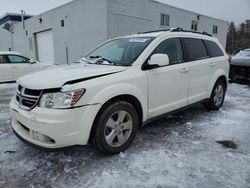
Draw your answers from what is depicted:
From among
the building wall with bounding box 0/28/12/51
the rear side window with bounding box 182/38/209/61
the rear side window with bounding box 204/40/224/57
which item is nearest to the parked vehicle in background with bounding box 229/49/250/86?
the rear side window with bounding box 204/40/224/57

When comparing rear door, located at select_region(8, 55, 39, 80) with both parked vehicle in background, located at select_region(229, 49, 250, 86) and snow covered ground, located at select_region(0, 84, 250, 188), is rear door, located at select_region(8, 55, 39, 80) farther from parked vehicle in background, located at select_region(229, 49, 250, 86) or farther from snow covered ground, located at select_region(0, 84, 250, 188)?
parked vehicle in background, located at select_region(229, 49, 250, 86)

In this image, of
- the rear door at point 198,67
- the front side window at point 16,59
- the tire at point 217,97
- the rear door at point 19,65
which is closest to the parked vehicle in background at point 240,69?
the tire at point 217,97

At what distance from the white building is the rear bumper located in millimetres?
11248

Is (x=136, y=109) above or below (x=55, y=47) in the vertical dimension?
below

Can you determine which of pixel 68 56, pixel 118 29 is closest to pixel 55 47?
pixel 68 56

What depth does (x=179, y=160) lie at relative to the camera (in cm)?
295

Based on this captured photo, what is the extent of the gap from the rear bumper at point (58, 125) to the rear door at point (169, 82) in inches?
42.5

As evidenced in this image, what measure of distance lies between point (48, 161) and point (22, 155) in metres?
0.46

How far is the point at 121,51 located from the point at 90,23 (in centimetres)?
1148

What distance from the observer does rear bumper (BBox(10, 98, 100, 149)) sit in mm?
2436

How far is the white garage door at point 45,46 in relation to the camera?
1963 cm

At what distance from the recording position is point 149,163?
Result: 2.88 metres

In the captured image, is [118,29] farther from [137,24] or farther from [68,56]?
[68,56]

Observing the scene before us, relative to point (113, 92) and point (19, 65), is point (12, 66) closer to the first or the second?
point (19, 65)
